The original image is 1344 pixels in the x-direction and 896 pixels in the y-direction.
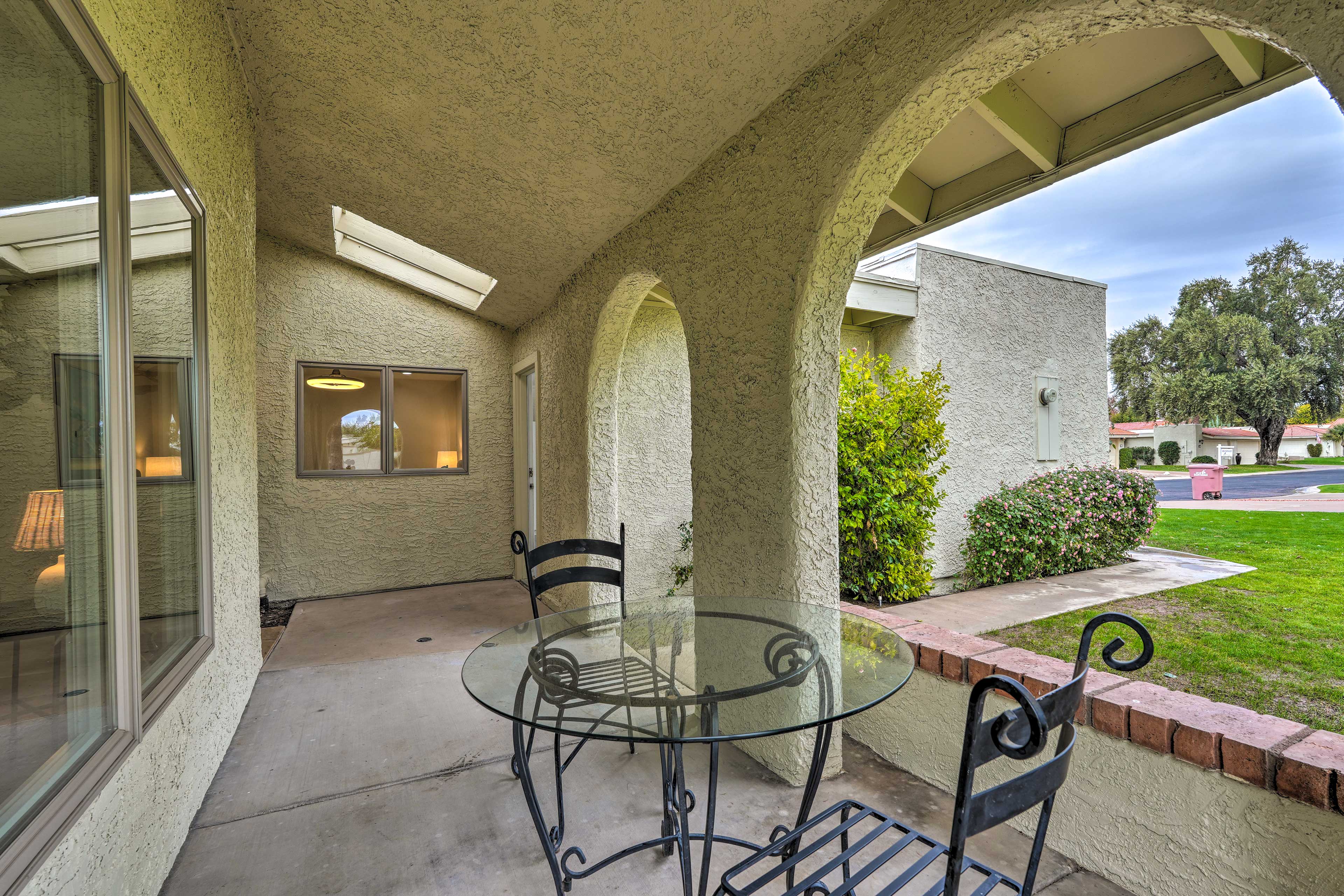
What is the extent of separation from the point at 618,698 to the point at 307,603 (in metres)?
5.12

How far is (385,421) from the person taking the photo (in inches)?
231

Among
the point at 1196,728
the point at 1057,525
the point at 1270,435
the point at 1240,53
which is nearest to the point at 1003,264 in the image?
the point at 1057,525

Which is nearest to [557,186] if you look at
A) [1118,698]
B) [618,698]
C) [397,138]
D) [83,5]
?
[397,138]

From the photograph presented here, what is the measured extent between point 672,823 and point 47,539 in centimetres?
179

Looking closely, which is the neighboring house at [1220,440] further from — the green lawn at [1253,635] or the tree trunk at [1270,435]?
the green lawn at [1253,635]

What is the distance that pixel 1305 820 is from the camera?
1.38m

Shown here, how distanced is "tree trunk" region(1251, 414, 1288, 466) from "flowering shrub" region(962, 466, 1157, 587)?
39.8ft

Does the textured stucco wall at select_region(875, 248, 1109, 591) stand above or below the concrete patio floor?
above

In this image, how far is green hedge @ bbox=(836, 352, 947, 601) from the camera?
403cm

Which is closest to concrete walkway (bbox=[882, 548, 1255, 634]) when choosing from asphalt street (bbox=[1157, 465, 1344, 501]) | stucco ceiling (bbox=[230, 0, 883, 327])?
stucco ceiling (bbox=[230, 0, 883, 327])

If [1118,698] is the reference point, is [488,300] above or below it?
above

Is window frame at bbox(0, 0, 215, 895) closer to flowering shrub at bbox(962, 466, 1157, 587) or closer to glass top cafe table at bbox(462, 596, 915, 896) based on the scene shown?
glass top cafe table at bbox(462, 596, 915, 896)

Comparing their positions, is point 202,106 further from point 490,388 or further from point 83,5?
point 490,388

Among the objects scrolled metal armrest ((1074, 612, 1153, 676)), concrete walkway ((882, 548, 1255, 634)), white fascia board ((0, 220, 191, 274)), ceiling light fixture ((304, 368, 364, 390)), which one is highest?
ceiling light fixture ((304, 368, 364, 390))
